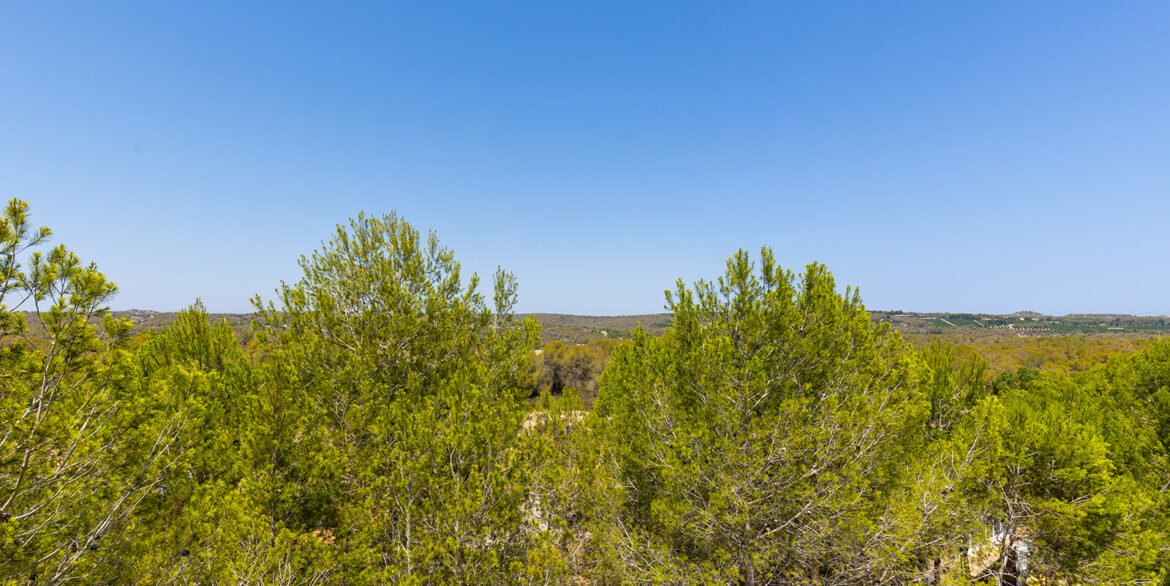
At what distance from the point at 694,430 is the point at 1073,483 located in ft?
31.4

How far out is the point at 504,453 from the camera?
22.6 ft

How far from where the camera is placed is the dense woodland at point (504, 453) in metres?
4.71

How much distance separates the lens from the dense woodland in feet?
15.5

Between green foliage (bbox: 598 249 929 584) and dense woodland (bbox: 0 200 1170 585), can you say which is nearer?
dense woodland (bbox: 0 200 1170 585)

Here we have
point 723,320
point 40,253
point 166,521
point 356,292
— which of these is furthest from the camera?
point 356,292

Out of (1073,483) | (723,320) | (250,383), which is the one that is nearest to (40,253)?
(250,383)

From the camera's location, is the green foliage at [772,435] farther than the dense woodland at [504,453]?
Yes

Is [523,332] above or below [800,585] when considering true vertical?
above

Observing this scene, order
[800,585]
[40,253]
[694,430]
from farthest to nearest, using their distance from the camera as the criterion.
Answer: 1. [694,430]
2. [800,585]
3. [40,253]

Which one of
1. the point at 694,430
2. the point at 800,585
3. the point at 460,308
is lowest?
the point at 800,585

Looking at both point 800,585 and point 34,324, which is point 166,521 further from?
point 800,585

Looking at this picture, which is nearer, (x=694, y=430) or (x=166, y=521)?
(x=166, y=521)

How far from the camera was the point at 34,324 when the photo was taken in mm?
4180

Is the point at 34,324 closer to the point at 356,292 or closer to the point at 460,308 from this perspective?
the point at 356,292
